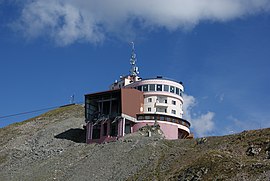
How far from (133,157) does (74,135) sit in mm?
26902

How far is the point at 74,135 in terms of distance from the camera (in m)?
95.3

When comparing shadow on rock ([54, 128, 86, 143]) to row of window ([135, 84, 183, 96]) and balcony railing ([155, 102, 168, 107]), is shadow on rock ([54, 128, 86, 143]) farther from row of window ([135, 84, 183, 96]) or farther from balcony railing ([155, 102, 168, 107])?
balcony railing ([155, 102, 168, 107])

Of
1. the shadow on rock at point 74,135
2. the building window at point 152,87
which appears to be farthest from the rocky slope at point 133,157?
the building window at point 152,87

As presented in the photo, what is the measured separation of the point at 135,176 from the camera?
63844mm

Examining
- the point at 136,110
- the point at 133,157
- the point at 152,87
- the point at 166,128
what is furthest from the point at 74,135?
the point at 133,157

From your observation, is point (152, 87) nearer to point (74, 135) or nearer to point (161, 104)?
point (161, 104)

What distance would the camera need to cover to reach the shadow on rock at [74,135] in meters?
92.7

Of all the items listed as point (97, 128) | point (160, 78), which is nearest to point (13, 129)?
point (97, 128)

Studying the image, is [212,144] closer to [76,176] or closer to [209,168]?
[209,168]

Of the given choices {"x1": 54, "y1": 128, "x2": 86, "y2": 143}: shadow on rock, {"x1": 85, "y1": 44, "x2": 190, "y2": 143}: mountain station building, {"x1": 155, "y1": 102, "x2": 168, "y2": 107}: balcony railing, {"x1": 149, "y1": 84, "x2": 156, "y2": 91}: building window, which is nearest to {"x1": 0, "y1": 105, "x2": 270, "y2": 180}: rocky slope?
{"x1": 54, "y1": 128, "x2": 86, "y2": 143}: shadow on rock

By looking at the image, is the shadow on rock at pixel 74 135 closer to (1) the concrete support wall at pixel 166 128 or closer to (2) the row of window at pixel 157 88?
(1) the concrete support wall at pixel 166 128

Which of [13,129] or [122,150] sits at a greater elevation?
[13,129]

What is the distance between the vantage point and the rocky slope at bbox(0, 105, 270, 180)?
55.4 metres

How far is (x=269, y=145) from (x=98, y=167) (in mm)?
24413
